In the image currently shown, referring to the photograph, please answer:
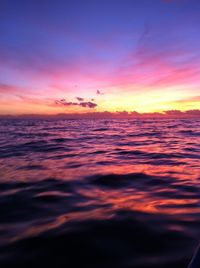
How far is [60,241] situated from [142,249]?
3.65ft

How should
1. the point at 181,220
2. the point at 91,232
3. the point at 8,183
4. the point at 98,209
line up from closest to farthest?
1. the point at 91,232
2. the point at 181,220
3. the point at 98,209
4. the point at 8,183

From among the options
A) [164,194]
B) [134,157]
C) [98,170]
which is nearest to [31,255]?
[164,194]

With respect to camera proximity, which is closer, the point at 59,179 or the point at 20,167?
the point at 59,179

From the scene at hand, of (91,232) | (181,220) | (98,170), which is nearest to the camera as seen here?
→ (91,232)

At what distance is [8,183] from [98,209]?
2951 millimetres

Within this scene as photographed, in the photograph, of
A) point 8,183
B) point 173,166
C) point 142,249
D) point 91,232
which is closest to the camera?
point 142,249

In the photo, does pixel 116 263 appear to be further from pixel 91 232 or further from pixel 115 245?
pixel 91 232

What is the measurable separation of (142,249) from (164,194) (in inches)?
91.5

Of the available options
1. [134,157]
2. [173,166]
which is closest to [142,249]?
[173,166]

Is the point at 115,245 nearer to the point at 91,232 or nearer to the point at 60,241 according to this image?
the point at 91,232

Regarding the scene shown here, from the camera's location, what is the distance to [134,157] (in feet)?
34.0

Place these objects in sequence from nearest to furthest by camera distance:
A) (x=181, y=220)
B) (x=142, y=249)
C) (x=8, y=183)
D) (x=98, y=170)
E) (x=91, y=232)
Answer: (x=142, y=249) < (x=91, y=232) < (x=181, y=220) < (x=8, y=183) < (x=98, y=170)

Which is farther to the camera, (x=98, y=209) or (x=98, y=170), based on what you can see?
(x=98, y=170)

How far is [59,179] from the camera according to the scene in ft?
22.2
